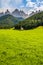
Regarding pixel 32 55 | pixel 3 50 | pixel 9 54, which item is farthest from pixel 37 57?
pixel 3 50

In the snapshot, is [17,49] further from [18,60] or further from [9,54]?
[18,60]

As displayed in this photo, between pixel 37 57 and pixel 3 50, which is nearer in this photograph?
pixel 37 57

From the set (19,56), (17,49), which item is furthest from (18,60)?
(17,49)

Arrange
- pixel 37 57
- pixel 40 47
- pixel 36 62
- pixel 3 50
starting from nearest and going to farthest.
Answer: pixel 36 62 < pixel 37 57 < pixel 3 50 < pixel 40 47

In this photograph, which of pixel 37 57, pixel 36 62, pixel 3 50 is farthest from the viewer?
pixel 3 50

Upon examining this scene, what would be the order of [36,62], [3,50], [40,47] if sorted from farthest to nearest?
1. [40,47]
2. [3,50]
3. [36,62]

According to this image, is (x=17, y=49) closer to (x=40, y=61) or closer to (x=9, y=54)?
(x=9, y=54)

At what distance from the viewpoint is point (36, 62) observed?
21109 millimetres

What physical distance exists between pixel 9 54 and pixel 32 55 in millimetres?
3270

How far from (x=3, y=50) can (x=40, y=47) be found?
6.14 metres

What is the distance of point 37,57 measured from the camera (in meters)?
22.7

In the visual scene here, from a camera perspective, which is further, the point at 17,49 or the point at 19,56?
the point at 17,49

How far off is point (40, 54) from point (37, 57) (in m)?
1.22

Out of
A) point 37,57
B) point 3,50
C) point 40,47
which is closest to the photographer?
point 37,57
